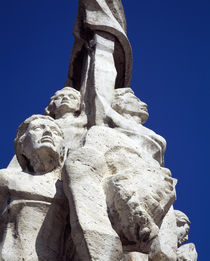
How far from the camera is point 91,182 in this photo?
185 inches

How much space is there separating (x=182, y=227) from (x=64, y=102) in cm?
213

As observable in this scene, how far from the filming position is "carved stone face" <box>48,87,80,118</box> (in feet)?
22.2

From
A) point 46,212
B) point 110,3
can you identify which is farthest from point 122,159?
point 110,3

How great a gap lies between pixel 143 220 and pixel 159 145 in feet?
5.95

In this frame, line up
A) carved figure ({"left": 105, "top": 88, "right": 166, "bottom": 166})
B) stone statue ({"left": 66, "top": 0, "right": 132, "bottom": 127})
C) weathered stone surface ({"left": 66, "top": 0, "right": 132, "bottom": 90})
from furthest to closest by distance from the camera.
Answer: weathered stone surface ({"left": 66, "top": 0, "right": 132, "bottom": 90}) < stone statue ({"left": 66, "top": 0, "right": 132, "bottom": 127}) < carved figure ({"left": 105, "top": 88, "right": 166, "bottom": 166})

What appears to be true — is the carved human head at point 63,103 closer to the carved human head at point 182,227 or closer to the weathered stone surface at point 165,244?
the carved human head at point 182,227

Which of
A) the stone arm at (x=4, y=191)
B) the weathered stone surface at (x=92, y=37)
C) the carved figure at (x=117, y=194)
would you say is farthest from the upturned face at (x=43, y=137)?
the weathered stone surface at (x=92, y=37)

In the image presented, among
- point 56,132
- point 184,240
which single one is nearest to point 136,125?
point 56,132

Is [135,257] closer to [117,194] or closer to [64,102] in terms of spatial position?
[117,194]

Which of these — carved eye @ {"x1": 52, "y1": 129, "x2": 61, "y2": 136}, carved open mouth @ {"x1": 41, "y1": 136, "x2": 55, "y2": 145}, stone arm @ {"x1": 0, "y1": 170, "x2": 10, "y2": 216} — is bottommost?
stone arm @ {"x1": 0, "y1": 170, "x2": 10, "y2": 216}

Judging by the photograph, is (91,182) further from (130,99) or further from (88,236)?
(130,99)

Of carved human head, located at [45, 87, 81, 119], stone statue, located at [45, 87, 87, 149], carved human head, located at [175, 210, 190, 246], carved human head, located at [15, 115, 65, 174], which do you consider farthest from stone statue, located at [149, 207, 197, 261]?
carved human head, located at [45, 87, 81, 119]

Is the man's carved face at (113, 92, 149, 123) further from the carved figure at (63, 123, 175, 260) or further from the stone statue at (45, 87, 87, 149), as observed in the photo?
the carved figure at (63, 123, 175, 260)

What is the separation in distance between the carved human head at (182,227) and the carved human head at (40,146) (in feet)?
5.99
